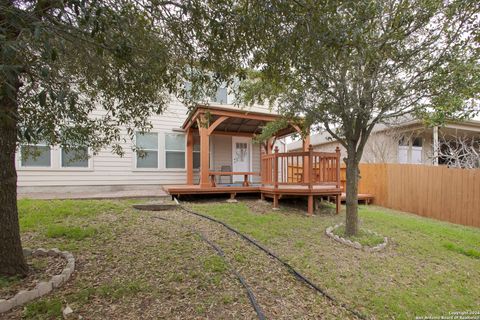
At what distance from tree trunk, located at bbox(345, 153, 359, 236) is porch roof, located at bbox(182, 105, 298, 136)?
266 centimetres

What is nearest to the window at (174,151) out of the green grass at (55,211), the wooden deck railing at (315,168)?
the green grass at (55,211)

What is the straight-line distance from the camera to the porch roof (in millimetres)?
7512

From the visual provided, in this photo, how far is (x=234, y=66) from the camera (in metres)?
2.97

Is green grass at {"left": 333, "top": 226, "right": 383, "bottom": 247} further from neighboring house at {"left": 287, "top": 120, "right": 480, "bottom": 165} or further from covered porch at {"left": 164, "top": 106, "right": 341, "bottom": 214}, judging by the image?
neighboring house at {"left": 287, "top": 120, "right": 480, "bottom": 165}

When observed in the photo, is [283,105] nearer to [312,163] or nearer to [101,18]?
[312,163]

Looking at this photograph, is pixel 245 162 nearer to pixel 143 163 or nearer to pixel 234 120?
pixel 234 120

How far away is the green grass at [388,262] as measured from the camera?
2902mm

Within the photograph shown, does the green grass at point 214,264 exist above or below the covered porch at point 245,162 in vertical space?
below

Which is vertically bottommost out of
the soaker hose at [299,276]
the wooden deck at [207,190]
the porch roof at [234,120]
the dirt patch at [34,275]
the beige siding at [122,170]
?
the soaker hose at [299,276]

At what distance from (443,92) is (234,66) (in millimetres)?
3255

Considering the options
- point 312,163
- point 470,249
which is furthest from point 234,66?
point 470,249

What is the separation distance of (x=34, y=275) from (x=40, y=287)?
1.36 ft

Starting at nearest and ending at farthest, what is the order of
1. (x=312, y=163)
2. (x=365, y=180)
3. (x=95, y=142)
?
(x=95, y=142), (x=312, y=163), (x=365, y=180)

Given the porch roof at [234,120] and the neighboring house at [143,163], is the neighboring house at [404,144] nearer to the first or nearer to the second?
the porch roof at [234,120]
